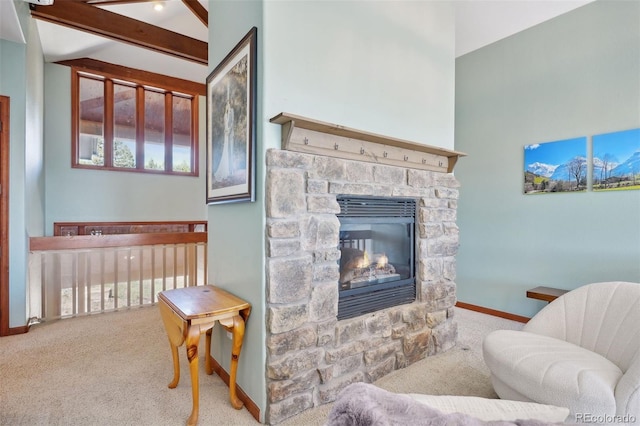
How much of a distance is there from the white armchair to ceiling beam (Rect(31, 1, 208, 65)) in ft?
14.8

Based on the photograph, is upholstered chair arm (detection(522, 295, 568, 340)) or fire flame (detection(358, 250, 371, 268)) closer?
upholstered chair arm (detection(522, 295, 568, 340))

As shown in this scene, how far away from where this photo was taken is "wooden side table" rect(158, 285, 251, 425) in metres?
1.72

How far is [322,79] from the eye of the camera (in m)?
2.03

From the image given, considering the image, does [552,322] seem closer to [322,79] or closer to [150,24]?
[322,79]

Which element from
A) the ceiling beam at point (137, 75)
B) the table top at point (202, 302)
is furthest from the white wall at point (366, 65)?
the ceiling beam at point (137, 75)

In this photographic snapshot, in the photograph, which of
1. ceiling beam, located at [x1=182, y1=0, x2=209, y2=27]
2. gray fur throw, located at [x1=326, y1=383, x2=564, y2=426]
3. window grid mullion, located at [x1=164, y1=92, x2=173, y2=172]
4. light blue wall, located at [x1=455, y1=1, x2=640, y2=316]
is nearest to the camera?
gray fur throw, located at [x1=326, y1=383, x2=564, y2=426]

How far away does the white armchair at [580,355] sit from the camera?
1430 mm

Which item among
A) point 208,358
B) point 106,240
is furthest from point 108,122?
point 208,358

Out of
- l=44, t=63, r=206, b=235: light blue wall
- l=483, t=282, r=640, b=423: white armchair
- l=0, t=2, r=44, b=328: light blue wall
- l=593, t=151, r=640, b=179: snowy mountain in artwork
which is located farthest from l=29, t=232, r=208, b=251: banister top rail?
l=593, t=151, r=640, b=179: snowy mountain in artwork

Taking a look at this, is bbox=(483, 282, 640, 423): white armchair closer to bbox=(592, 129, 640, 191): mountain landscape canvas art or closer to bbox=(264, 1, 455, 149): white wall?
bbox=(592, 129, 640, 191): mountain landscape canvas art

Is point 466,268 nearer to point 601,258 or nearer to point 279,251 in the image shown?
point 601,258

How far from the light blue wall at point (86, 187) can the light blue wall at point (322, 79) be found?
354 centimetres

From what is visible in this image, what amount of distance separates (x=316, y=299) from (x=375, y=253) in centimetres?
72

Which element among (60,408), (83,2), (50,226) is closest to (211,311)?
(60,408)
